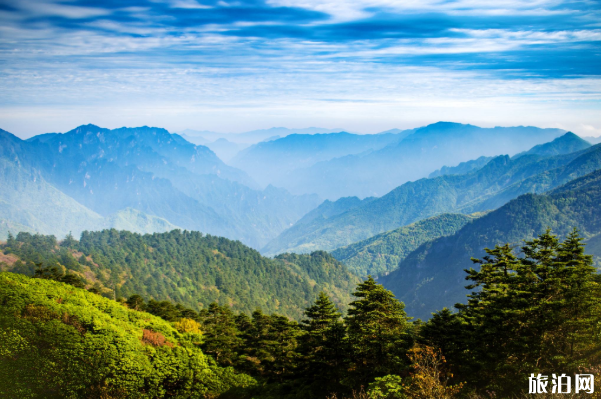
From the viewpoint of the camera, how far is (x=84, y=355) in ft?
133

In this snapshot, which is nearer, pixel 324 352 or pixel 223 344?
pixel 324 352

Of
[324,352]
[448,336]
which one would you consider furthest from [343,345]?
[448,336]

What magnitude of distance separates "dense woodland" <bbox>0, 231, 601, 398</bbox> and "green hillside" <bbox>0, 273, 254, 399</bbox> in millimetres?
110

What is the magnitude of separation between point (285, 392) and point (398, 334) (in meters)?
15.5

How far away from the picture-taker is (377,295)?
41.6m

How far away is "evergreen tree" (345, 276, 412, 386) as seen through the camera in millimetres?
39750

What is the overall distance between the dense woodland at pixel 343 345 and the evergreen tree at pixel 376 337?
0.13 metres

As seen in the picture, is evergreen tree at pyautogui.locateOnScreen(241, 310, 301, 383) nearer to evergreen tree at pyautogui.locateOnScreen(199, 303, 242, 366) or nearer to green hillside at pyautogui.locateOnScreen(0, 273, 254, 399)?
evergreen tree at pyautogui.locateOnScreen(199, 303, 242, 366)

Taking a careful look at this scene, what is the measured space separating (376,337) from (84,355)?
30.2 m

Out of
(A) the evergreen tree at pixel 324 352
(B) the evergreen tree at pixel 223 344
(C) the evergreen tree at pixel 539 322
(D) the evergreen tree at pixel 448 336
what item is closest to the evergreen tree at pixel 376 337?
(A) the evergreen tree at pixel 324 352

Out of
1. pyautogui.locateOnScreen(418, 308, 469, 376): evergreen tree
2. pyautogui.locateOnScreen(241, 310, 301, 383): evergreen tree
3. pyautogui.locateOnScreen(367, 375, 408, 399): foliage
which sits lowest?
pyautogui.locateOnScreen(241, 310, 301, 383): evergreen tree

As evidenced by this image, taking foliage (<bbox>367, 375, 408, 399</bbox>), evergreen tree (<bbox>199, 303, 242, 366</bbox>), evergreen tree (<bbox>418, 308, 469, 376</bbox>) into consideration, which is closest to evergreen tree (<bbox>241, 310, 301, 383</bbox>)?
evergreen tree (<bbox>199, 303, 242, 366</bbox>)

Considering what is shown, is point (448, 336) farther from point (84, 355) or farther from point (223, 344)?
point (84, 355)

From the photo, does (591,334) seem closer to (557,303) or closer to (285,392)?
(557,303)
